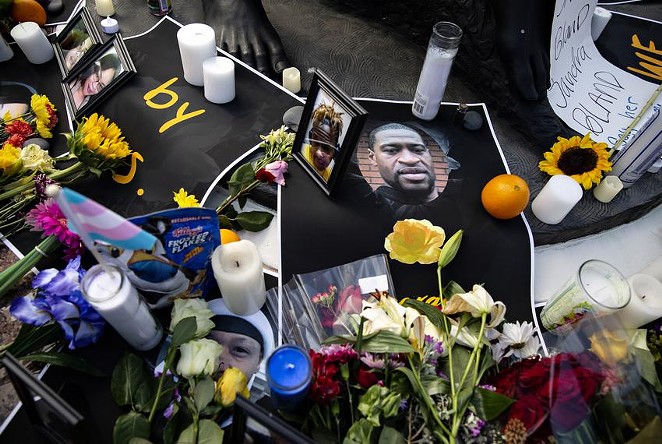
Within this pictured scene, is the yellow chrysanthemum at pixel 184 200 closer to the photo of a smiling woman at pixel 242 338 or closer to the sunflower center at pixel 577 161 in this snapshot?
the photo of a smiling woman at pixel 242 338

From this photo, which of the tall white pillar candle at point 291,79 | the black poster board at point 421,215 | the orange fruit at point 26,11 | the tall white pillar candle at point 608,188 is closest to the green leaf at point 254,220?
the black poster board at point 421,215

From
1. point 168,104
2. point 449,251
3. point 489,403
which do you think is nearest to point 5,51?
point 168,104

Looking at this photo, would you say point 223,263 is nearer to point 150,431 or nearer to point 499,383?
point 150,431

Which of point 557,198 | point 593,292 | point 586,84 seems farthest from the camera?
point 586,84

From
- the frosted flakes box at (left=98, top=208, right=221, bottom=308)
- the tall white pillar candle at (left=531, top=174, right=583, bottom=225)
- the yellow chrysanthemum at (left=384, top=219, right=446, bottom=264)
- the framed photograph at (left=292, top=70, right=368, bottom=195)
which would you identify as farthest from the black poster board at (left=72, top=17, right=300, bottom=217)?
the tall white pillar candle at (left=531, top=174, right=583, bottom=225)

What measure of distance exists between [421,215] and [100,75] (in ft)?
2.45

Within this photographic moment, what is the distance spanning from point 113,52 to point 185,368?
0.77m

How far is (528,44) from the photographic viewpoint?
1.11 metres

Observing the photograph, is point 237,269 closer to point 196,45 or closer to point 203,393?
point 203,393

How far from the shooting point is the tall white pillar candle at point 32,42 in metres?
1.08

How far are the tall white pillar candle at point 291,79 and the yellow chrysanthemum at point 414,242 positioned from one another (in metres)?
0.44

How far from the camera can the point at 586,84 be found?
122 cm

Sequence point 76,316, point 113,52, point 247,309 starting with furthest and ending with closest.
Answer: point 113,52 → point 247,309 → point 76,316

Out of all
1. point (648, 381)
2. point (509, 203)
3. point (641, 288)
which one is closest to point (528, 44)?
point (509, 203)
